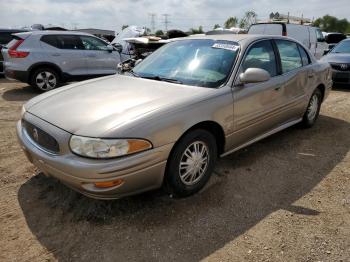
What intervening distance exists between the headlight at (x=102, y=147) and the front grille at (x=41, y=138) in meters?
0.25

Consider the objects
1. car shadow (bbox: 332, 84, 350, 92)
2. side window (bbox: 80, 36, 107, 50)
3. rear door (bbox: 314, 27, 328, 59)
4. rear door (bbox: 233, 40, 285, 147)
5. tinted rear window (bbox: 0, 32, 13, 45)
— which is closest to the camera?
rear door (bbox: 233, 40, 285, 147)

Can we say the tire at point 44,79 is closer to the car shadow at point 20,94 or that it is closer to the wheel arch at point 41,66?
the wheel arch at point 41,66

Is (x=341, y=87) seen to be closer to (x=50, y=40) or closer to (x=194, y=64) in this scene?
(x=194, y=64)

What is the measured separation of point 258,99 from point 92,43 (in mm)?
7000

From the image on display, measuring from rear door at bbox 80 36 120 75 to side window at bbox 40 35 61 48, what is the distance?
30.0 inches

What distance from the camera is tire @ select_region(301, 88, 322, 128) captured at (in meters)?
5.45

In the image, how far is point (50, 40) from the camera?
910 centimetres

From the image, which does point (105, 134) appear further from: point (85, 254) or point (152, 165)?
point (85, 254)

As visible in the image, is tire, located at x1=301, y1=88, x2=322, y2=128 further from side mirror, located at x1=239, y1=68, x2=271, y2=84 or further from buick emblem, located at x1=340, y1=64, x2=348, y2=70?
buick emblem, located at x1=340, y1=64, x2=348, y2=70

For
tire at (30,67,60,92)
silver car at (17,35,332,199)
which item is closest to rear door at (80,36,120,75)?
tire at (30,67,60,92)

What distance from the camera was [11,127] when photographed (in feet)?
18.7

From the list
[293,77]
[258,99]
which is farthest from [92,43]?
[258,99]

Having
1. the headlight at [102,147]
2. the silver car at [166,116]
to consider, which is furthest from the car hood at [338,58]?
the headlight at [102,147]

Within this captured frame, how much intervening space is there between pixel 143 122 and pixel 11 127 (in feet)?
12.2
